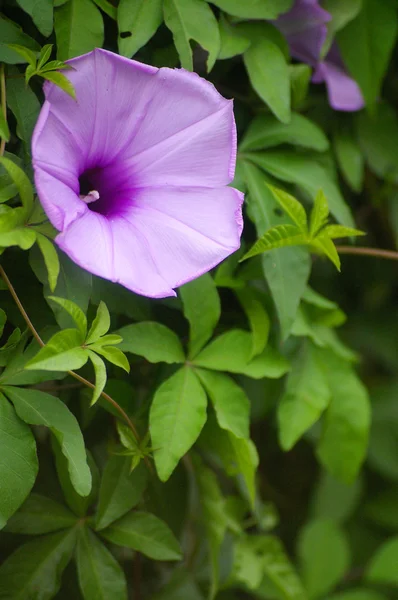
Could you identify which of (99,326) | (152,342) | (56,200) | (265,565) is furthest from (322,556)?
(56,200)

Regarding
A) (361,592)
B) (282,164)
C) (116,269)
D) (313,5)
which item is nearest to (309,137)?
(282,164)

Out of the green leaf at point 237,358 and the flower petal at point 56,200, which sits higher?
the flower petal at point 56,200

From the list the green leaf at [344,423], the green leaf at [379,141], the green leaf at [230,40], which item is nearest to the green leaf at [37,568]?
the green leaf at [344,423]

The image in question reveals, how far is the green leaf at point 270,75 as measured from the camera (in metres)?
0.78

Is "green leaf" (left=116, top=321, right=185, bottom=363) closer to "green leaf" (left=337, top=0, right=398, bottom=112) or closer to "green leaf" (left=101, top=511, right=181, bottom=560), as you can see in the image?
"green leaf" (left=101, top=511, right=181, bottom=560)

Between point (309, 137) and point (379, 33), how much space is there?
9.1 inches

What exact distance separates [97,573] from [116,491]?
A: 0.09 m

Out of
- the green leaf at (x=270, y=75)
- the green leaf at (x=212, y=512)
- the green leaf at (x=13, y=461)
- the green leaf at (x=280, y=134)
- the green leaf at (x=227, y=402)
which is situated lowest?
the green leaf at (x=212, y=512)

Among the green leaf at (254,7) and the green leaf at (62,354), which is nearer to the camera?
the green leaf at (62,354)

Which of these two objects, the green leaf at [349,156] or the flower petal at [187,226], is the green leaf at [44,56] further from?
the green leaf at [349,156]

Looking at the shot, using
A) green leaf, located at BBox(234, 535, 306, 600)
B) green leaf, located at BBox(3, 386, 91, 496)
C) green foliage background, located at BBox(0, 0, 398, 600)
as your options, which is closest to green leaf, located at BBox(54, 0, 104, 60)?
green foliage background, located at BBox(0, 0, 398, 600)

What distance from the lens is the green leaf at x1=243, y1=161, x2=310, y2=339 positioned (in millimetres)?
745

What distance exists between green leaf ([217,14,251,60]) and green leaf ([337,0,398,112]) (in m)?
0.22

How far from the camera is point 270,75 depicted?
0.78m
